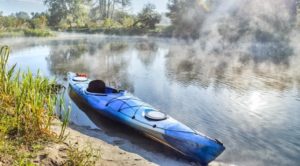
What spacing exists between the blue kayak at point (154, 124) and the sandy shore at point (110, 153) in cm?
29

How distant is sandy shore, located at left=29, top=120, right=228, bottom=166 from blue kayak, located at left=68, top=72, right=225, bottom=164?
0.29 meters

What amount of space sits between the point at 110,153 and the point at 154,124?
4.08 feet

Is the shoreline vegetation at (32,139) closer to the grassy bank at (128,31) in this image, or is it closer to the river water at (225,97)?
the river water at (225,97)

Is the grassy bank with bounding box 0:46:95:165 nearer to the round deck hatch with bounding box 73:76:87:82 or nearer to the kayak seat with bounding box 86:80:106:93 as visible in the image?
the kayak seat with bounding box 86:80:106:93

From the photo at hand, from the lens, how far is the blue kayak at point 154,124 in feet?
17.0

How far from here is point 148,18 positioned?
47.2 m

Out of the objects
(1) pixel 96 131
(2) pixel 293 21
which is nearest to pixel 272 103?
(1) pixel 96 131

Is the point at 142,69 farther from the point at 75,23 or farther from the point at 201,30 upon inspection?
the point at 75,23

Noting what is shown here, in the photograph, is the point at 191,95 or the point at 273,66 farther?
the point at 273,66

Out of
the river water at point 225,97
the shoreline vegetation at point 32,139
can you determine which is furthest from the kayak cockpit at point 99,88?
the shoreline vegetation at point 32,139

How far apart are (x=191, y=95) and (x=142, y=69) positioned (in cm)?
620

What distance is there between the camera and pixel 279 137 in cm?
675

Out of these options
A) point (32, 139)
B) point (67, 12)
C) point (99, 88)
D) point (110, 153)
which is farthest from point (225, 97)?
point (67, 12)

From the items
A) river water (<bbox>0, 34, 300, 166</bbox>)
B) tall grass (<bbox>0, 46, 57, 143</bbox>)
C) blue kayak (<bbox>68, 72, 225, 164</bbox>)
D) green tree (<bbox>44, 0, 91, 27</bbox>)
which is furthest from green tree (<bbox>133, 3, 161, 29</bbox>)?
tall grass (<bbox>0, 46, 57, 143</bbox>)
